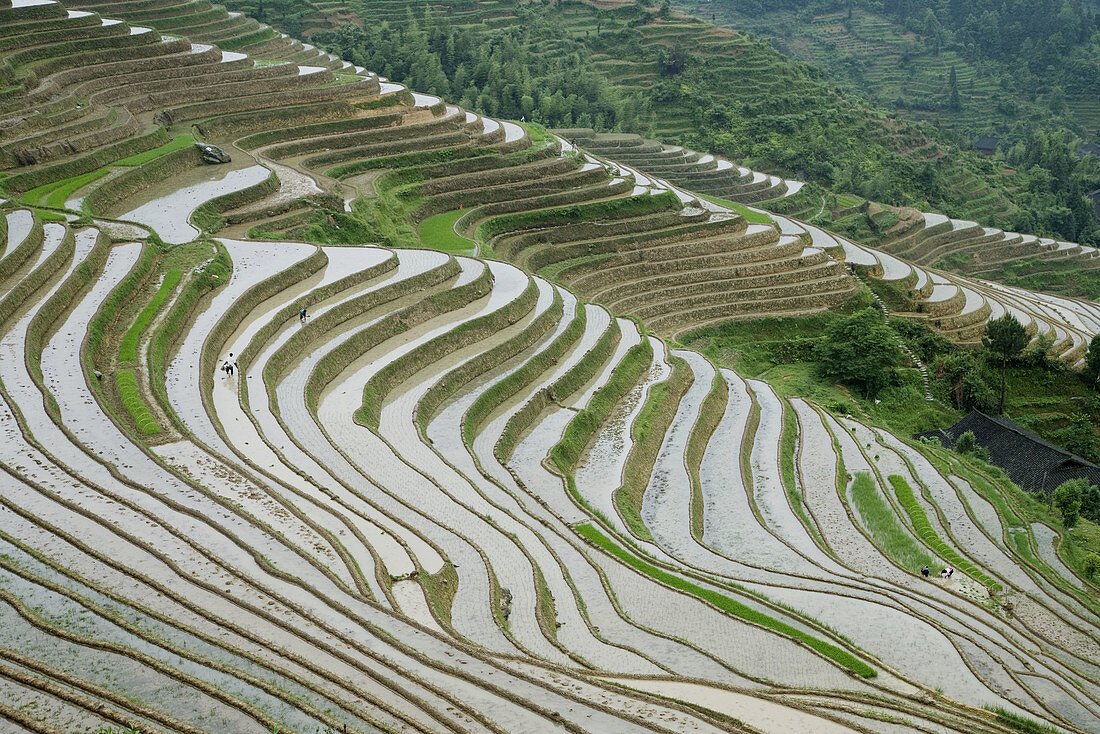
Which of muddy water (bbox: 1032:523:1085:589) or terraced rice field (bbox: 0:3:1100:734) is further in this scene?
muddy water (bbox: 1032:523:1085:589)

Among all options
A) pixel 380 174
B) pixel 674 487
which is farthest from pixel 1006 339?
pixel 380 174

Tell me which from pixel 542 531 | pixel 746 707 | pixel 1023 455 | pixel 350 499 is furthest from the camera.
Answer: pixel 1023 455

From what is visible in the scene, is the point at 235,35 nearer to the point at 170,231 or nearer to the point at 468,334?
the point at 170,231

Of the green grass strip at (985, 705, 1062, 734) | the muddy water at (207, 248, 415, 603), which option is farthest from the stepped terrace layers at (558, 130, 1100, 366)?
the green grass strip at (985, 705, 1062, 734)

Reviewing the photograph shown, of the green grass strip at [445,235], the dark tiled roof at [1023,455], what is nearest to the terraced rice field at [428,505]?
the green grass strip at [445,235]

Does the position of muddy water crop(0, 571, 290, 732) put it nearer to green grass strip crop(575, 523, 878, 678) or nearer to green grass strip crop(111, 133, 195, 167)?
green grass strip crop(575, 523, 878, 678)

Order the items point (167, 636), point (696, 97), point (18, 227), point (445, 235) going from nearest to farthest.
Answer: point (167, 636), point (18, 227), point (445, 235), point (696, 97)

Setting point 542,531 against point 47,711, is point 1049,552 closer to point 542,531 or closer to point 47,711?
point 542,531

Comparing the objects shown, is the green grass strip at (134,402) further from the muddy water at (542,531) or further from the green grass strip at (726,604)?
the green grass strip at (726,604)
